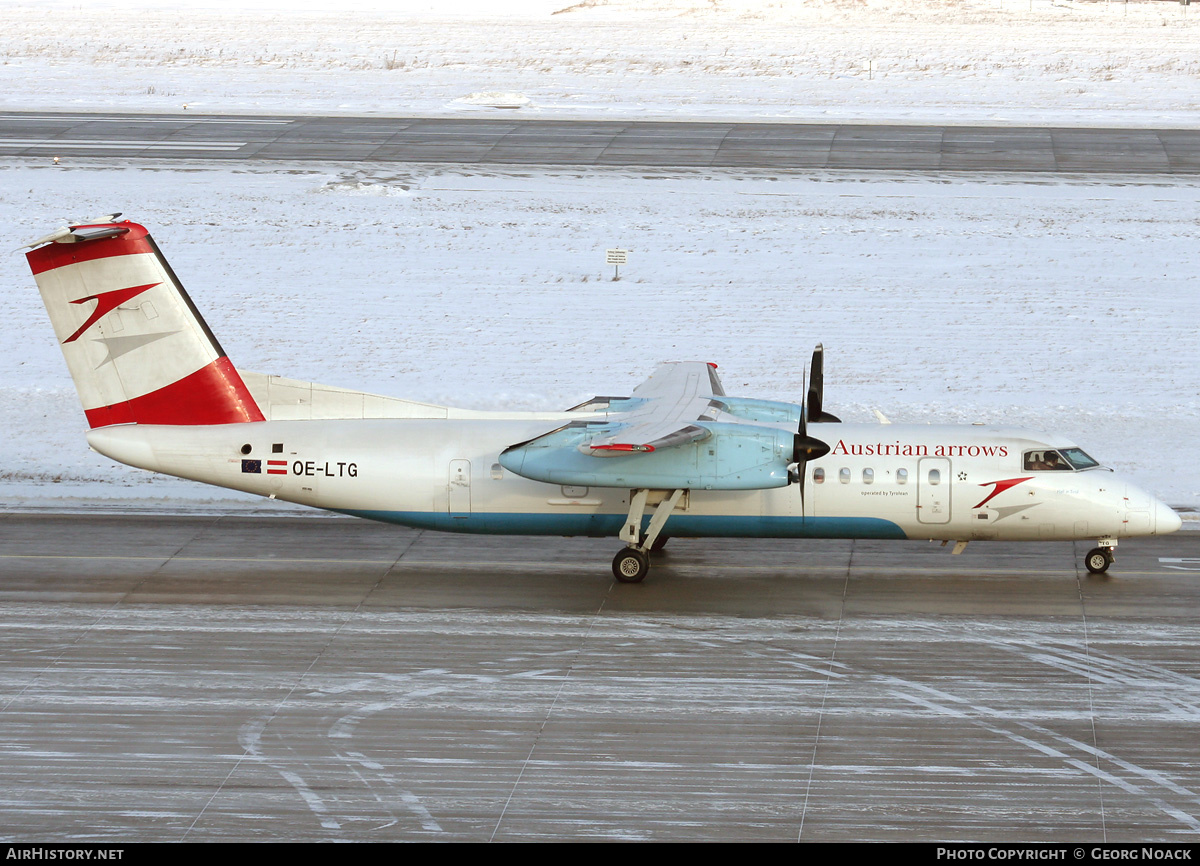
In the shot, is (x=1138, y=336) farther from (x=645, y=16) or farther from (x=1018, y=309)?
(x=645, y=16)

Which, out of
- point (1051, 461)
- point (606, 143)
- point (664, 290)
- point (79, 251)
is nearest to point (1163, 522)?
point (1051, 461)

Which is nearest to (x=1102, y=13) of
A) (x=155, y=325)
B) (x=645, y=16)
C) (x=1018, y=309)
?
(x=645, y=16)

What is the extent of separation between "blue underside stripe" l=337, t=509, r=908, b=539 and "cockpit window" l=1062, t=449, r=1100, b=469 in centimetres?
319

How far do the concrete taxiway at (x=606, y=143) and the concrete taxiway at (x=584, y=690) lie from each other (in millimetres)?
26638

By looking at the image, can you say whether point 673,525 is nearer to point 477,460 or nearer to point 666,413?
point 666,413

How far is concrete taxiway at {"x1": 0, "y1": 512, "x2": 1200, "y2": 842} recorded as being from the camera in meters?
15.7

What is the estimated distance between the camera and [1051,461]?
23422 mm

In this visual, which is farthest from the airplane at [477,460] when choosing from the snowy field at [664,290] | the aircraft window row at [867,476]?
the snowy field at [664,290]

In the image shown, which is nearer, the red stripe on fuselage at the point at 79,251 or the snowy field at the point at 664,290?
the red stripe on fuselage at the point at 79,251

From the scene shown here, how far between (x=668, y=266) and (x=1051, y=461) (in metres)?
19.9

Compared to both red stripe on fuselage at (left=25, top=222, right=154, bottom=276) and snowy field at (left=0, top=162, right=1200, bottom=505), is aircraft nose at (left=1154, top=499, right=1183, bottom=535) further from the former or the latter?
red stripe on fuselage at (left=25, top=222, right=154, bottom=276)

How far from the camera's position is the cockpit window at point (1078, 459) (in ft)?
77.3

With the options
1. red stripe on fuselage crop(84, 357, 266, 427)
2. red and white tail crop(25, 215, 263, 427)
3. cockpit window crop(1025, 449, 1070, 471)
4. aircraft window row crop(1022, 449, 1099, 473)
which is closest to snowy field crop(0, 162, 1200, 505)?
red stripe on fuselage crop(84, 357, 266, 427)

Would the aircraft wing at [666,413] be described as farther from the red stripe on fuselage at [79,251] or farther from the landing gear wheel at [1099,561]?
the red stripe on fuselage at [79,251]
